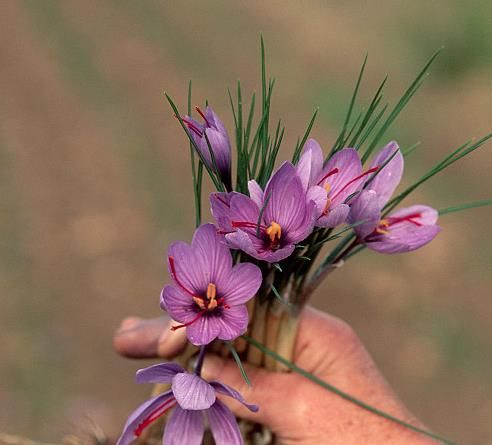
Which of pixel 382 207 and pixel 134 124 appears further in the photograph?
pixel 134 124

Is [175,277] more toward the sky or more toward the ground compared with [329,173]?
more toward the ground

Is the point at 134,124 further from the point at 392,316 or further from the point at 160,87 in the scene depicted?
the point at 392,316

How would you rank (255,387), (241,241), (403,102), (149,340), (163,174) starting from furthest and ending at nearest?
(163,174)
(149,340)
(255,387)
(403,102)
(241,241)

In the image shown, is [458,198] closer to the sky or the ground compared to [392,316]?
closer to the sky

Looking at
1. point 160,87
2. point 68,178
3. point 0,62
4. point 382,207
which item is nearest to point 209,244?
point 382,207

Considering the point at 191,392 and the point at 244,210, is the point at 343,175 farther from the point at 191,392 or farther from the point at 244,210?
the point at 191,392

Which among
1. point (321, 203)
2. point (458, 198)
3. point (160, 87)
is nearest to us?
point (321, 203)

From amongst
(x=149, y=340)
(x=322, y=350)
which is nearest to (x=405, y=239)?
(x=322, y=350)
